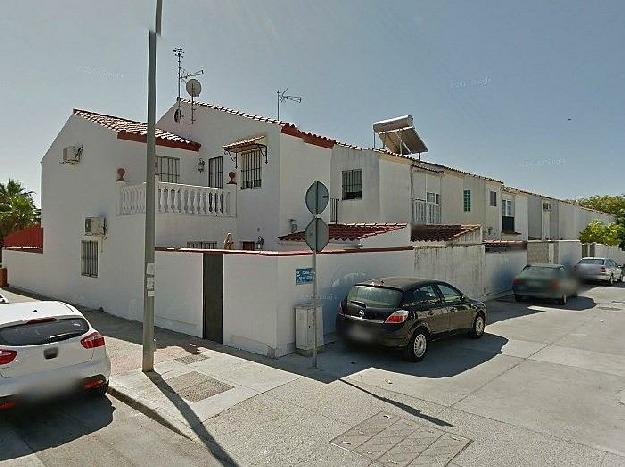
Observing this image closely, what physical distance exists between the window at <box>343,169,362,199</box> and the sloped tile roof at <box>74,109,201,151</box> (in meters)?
6.39

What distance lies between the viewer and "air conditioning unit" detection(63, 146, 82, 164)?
41.9 feet

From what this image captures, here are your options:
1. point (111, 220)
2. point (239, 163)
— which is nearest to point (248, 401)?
point (111, 220)

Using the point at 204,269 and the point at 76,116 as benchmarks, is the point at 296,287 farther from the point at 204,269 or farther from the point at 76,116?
the point at 76,116

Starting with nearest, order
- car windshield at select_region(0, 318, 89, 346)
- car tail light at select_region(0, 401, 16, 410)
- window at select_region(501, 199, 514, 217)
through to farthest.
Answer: car tail light at select_region(0, 401, 16, 410)
car windshield at select_region(0, 318, 89, 346)
window at select_region(501, 199, 514, 217)

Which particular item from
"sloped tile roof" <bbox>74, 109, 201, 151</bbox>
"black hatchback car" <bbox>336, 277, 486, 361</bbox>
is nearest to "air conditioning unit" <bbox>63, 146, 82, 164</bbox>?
"sloped tile roof" <bbox>74, 109, 201, 151</bbox>

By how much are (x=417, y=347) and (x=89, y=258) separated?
10.2m

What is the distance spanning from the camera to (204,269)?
8.59 meters

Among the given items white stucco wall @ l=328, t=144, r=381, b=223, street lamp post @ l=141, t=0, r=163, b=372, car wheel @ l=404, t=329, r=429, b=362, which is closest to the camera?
street lamp post @ l=141, t=0, r=163, b=372

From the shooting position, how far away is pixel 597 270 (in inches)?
761

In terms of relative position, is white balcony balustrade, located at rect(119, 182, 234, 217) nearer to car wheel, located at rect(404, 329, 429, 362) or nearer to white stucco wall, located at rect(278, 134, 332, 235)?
white stucco wall, located at rect(278, 134, 332, 235)

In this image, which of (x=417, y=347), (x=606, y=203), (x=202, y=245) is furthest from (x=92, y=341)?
(x=606, y=203)

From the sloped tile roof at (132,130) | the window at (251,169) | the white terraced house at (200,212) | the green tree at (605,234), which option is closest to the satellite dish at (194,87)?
the white terraced house at (200,212)

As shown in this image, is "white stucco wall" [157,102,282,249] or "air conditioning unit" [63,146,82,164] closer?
"white stucco wall" [157,102,282,249]

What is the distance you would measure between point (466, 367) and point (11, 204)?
2806cm
